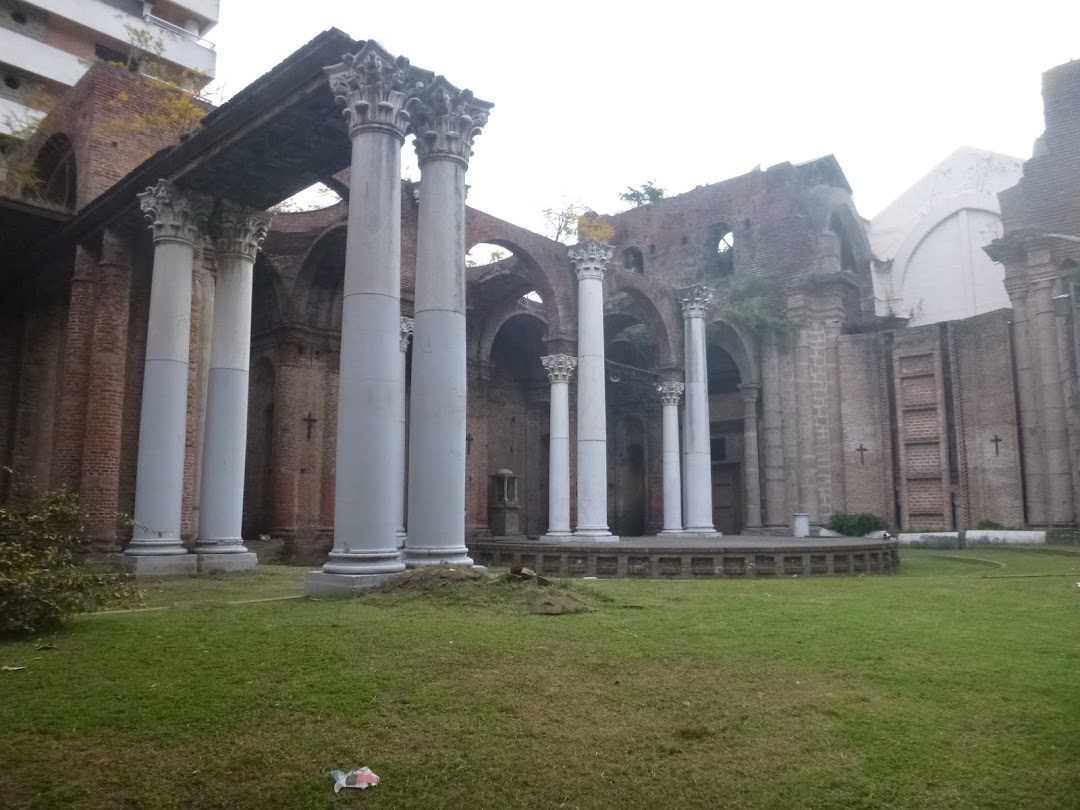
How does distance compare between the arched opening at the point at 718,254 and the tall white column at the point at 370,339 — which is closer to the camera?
the tall white column at the point at 370,339

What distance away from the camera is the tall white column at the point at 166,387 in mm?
12922

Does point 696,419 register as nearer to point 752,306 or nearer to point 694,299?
point 694,299

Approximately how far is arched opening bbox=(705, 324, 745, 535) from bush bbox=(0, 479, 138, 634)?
2443 centimetres

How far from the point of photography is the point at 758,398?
27.8 meters

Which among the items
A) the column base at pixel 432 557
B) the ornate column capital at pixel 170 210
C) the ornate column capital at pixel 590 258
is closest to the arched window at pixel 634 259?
the ornate column capital at pixel 590 258

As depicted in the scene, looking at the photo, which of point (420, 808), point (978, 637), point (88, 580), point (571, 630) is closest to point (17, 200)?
point (88, 580)

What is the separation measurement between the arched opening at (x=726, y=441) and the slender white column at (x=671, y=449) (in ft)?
18.0

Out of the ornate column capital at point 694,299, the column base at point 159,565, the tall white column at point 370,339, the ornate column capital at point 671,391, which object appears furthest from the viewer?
the ornate column capital at point 671,391

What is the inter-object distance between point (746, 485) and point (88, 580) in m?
23.1

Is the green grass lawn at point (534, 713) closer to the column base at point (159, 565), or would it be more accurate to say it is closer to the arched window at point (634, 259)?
the column base at point (159, 565)

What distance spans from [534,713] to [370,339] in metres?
5.39

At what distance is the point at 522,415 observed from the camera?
102ft

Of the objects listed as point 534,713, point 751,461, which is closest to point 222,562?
point 534,713

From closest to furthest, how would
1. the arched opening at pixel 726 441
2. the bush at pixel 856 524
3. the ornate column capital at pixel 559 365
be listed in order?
the ornate column capital at pixel 559 365
the bush at pixel 856 524
the arched opening at pixel 726 441
